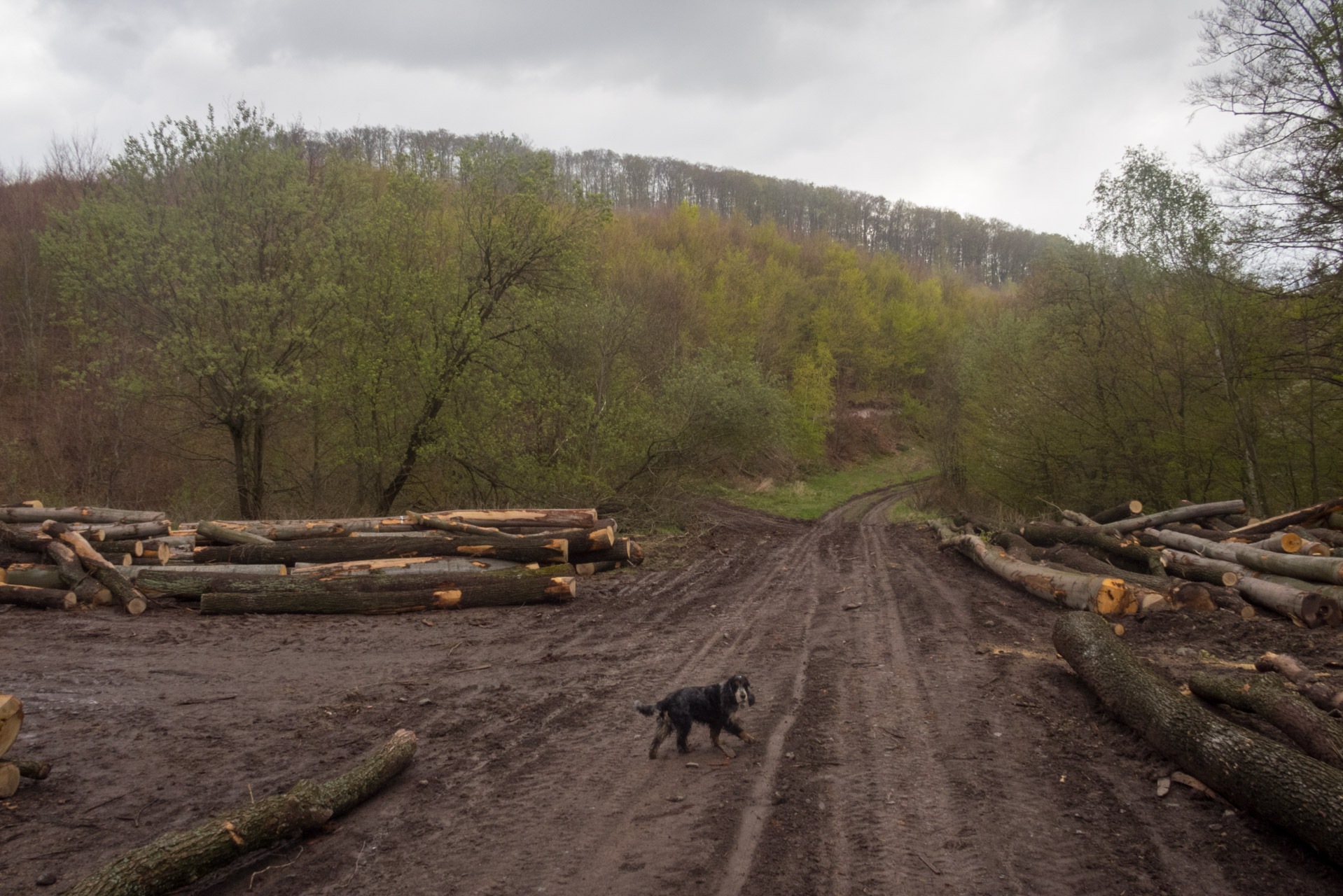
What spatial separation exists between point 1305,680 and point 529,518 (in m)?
10.7

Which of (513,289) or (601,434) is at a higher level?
(513,289)

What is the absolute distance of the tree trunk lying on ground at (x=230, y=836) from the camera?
3.30 meters

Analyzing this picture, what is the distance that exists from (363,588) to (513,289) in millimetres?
9966

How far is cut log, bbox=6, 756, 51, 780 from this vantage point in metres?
4.45

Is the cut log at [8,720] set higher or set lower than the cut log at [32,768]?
higher

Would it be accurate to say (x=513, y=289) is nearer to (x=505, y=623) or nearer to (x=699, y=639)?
(x=505, y=623)

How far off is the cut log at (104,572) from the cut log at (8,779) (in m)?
6.01

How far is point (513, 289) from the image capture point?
18.0 meters

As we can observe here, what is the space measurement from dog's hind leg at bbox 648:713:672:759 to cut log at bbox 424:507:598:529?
26.4 feet

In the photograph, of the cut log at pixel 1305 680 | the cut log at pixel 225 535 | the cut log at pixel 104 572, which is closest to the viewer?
the cut log at pixel 1305 680

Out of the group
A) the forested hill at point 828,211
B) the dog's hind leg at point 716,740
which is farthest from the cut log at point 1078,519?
the forested hill at point 828,211

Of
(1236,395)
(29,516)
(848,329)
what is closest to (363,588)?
(29,516)

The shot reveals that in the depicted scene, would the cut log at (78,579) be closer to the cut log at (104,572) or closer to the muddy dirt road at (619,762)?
the cut log at (104,572)

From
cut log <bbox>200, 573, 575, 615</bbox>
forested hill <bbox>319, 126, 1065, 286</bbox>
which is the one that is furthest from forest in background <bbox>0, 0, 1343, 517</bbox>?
forested hill <bbox>319, 126, 1065, 286</bbox>
